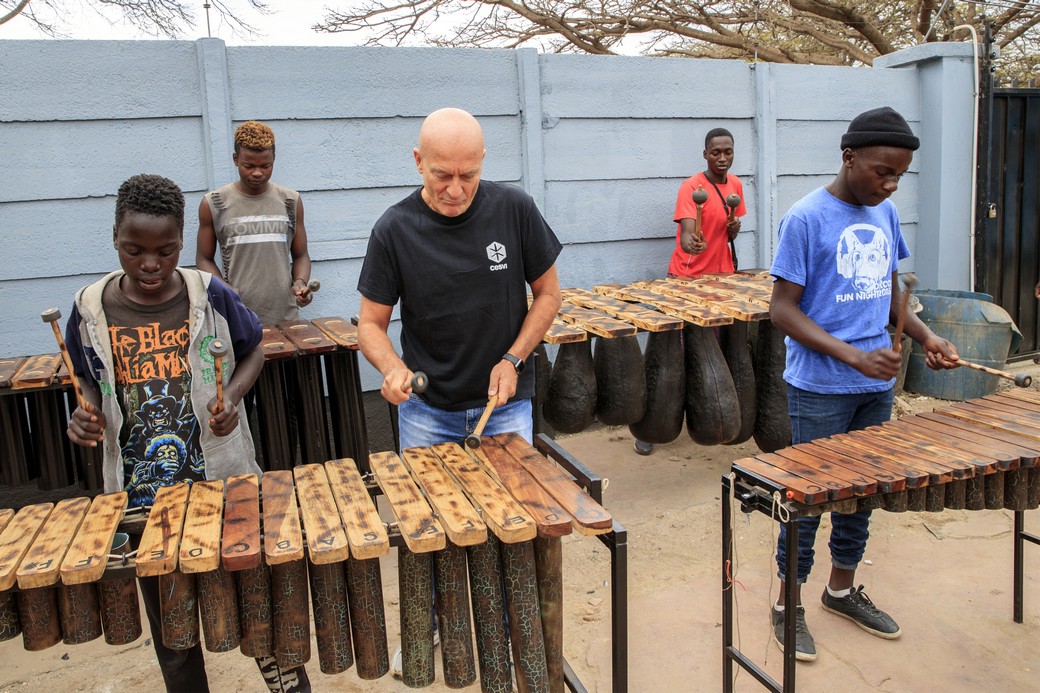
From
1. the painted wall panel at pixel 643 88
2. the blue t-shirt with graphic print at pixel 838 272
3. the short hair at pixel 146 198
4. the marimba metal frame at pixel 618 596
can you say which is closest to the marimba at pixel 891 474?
the blue t-shirt with graphic print at pixel 838 272

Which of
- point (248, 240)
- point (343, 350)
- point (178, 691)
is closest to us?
point (178, 691)

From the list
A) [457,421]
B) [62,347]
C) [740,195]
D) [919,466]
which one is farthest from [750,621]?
[740,195]

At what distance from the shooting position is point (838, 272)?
2.91m

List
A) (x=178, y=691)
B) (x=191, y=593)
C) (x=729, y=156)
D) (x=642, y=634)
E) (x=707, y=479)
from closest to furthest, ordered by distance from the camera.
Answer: (x=191, y=593), (x=178, y=691), (x=642, y=634), (x=707, y=479), (x=729, y=156)

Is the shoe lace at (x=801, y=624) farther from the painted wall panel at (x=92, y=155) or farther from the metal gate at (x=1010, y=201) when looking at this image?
the metal gate at (x=1010, y=201)

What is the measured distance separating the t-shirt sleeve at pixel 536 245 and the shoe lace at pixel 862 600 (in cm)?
187

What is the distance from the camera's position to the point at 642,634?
131 inches

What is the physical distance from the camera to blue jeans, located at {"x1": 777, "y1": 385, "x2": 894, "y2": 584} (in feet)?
9.91

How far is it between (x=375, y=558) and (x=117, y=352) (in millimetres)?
1010

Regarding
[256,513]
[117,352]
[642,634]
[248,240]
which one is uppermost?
[248,240]

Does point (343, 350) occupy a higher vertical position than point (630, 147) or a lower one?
lower

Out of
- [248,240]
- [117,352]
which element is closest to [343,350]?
[248,240]

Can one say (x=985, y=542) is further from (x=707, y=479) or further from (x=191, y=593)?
(x=191, y=593)

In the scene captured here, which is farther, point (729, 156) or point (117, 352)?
point (729, 156)
